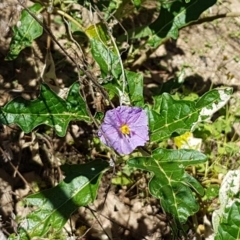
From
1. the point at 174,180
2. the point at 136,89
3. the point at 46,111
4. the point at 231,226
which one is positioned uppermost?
the point at 46,111

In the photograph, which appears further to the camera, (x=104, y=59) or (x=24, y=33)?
(x=24, y=33)

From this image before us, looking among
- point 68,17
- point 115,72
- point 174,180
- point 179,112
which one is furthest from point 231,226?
point 68,17

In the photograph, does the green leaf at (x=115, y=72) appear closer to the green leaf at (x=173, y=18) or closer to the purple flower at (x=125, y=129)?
the purple flower at (x=125, y=129)

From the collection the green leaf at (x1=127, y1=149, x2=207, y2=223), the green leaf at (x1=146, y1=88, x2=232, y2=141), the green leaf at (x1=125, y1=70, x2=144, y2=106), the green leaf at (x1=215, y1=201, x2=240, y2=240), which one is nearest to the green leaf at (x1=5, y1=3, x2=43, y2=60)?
the green leaf at (x1=125, y1=70, x2=144, y2=106)

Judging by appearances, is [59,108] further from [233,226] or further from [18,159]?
[233,226]

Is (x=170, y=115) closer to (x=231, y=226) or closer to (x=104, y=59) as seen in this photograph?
(x=104, y=59)

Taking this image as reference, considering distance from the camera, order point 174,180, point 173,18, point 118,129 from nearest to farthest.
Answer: point 174,180 < point 118,129 < point 173,18

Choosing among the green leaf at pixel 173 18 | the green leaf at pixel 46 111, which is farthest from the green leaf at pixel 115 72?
the green leaf at pixel 173 18
